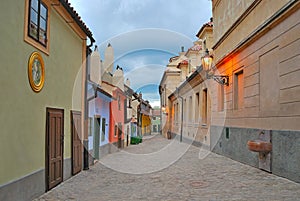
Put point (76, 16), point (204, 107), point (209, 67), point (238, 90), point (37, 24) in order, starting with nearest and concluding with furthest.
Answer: point (37, 24) → point (76, 16) → point (238, 90) → point (209, 67) → point (204, 107)

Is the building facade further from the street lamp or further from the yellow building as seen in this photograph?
the yellow building

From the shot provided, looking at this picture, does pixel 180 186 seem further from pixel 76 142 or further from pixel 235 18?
pixel 235 18

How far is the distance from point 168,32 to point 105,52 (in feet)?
13.0

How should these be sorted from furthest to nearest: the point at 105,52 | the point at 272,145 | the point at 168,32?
the point at 105,52, the point at 168,32, the point at 272,145

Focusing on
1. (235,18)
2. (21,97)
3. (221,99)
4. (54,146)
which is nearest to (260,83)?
(235,18)

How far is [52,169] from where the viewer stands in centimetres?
702

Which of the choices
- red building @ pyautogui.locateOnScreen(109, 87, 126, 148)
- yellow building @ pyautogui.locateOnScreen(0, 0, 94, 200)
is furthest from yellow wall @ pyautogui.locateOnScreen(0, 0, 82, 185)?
red building @ pyautogui.locateOnScreen(109, 87, 126, 148)

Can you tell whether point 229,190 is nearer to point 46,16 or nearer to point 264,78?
point 264,78

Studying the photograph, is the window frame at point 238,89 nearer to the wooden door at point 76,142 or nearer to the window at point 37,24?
the wooden door at point 76,142

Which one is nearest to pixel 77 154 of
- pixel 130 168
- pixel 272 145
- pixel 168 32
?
pixel 130 168

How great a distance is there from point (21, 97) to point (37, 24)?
5.31 feet

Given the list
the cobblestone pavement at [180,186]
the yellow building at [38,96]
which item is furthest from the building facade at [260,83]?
the yellow building at [38,96]

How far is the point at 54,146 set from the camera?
23.5 ft

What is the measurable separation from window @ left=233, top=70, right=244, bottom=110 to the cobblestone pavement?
245 centimetres
